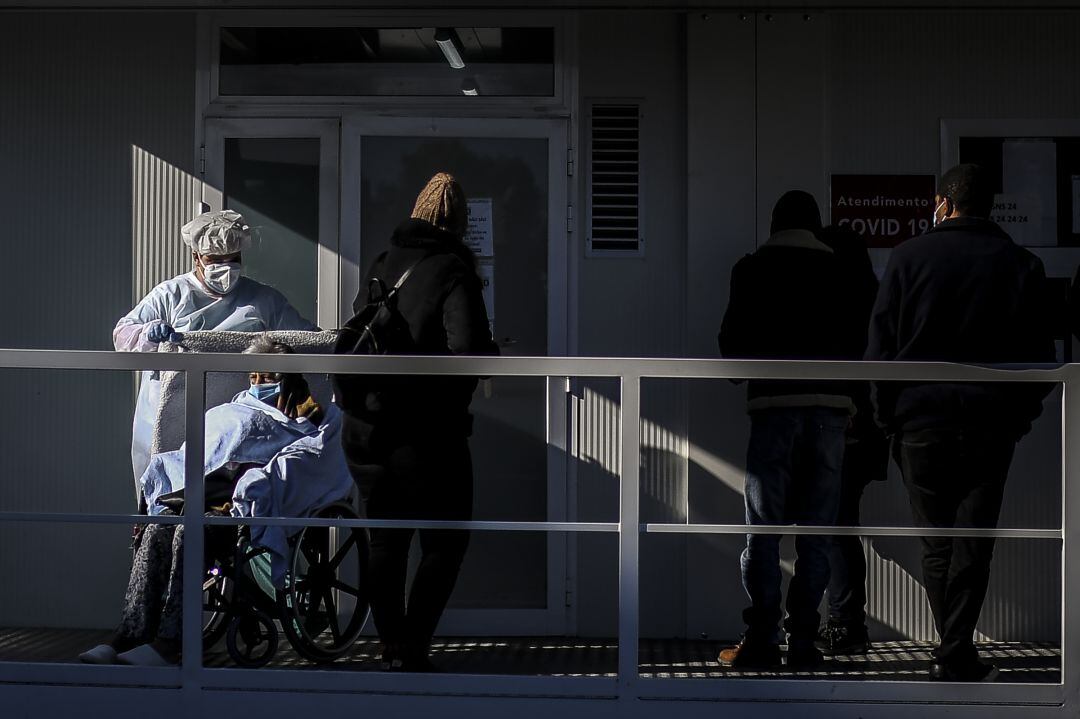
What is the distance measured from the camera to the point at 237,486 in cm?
446

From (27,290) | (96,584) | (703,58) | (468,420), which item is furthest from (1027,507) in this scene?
(27,290)

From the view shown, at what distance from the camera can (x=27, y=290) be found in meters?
5.77

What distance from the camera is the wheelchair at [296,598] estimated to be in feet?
14.1

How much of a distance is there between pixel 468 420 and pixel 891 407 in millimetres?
1418

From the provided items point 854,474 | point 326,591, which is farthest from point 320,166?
point 854,474

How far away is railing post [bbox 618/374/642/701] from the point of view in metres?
4.03

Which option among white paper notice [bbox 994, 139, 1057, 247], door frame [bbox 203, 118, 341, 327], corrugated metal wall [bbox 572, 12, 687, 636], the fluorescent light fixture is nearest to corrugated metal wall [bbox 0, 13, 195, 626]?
door frame [bbox 203, 118, 341, 327]

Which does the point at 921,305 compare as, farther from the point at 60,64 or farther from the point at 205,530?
the point at 60,64

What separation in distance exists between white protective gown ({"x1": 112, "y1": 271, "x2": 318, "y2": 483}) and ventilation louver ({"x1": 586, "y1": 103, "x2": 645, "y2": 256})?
139cm

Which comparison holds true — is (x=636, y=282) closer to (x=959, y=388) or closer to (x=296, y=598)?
(x=959, y=388)

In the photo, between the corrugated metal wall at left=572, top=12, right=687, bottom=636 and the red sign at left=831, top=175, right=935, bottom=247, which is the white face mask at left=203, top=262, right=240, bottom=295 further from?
the red sign at left=831, top=175, right=935, bottom=247

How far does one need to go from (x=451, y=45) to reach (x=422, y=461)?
228cm

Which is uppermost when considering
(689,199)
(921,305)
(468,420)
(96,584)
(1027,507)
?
(689,199)

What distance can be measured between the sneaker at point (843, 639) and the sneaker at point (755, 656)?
258mm
